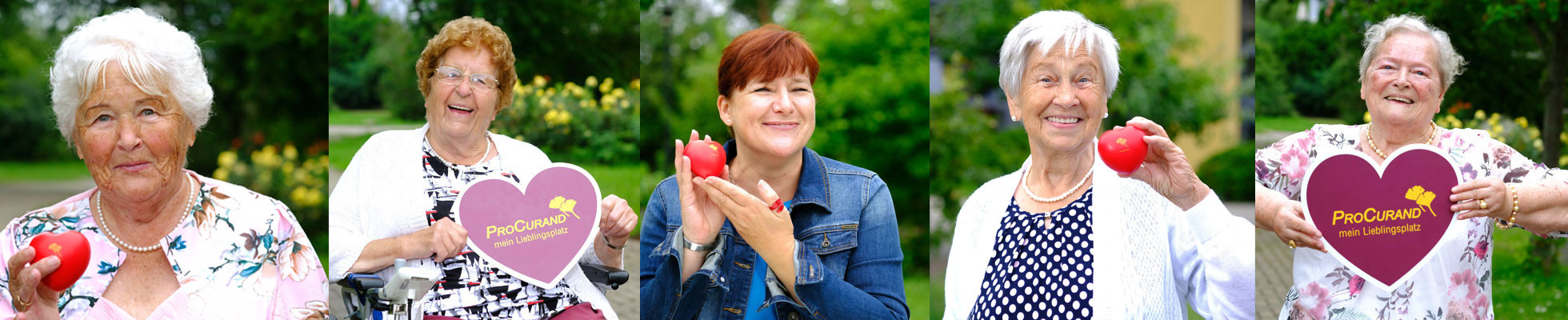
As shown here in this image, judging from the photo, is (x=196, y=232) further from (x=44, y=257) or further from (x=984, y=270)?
(x=984, y=270)

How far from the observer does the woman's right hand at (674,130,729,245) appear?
3178 mm

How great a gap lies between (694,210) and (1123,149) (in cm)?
123

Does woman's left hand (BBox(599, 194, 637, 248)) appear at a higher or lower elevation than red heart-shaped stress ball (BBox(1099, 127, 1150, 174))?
lower

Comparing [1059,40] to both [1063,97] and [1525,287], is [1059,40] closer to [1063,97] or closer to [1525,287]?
[1063,97]

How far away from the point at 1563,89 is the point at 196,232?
4892mm

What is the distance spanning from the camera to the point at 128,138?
3.18m

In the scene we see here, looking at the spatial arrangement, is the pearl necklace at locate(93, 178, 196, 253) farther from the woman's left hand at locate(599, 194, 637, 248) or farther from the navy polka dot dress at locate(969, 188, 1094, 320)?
the navy polka dot dress at locate(969, 188, 1094, 320)

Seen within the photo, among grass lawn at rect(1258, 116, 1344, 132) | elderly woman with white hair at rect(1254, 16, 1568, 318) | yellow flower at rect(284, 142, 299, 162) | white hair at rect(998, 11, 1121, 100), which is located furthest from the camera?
yellow flower at rect(284, 142, 299, 162)

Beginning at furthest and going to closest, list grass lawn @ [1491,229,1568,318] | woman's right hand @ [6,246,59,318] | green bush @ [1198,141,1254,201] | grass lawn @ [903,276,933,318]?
green bush @ [1198,141,1254,201]
grass lawn @ [903,276,933,318]
grass lawn @ [1491,229,1568,318]
woman's right hand @ [6,246,59,318]

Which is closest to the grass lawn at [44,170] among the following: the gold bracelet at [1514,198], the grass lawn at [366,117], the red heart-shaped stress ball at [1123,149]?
the grass lawn at [366,117]

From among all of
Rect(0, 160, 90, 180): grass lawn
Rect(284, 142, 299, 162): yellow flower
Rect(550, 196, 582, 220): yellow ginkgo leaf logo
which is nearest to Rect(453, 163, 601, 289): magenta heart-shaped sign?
Rect(550, 196, 582, 220): yellow ginkgo leaf logo

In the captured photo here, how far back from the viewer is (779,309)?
3291 millimetres

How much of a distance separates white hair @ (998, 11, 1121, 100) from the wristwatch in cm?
104

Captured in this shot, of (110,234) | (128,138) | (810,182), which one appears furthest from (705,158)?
(110,234)
